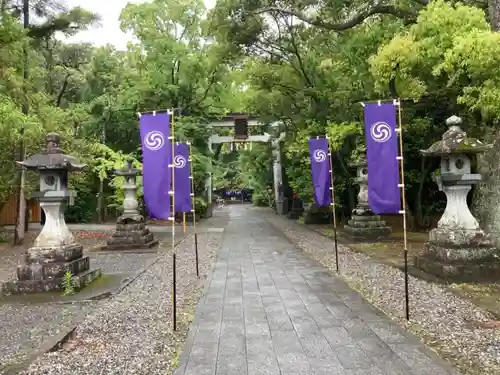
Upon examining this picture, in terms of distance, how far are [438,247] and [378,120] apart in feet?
9.89

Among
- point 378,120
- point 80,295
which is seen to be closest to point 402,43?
point 378,120

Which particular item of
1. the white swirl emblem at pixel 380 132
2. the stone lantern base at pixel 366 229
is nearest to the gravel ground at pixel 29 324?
the white swirl emblem at pixel 380 132

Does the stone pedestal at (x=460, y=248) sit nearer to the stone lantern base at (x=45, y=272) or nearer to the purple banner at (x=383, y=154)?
the purple banner at (x=383, y=154)

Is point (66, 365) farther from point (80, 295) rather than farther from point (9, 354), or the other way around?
point (80, 295)

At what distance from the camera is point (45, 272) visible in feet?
23.0

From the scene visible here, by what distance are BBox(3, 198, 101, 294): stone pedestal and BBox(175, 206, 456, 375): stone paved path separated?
2375mm

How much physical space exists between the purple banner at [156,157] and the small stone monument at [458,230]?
15.5 feet

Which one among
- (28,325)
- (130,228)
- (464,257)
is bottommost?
(28,325)

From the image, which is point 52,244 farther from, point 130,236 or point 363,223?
point 363,223

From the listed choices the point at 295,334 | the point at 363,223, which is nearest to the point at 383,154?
the point at 295,334

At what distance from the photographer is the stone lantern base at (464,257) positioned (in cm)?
706

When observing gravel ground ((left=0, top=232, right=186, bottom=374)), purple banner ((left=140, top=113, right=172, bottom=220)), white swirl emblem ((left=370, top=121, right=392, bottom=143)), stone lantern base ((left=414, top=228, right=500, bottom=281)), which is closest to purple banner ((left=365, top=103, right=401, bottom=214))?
white swirl emblem ((left=370, top=121, right=392, bottom=143))

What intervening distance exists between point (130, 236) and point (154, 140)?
7.94 metres

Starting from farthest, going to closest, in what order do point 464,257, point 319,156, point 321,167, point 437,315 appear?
1. point 321,167
2. point 319,156
3. point 464,257
4. point 437,315
